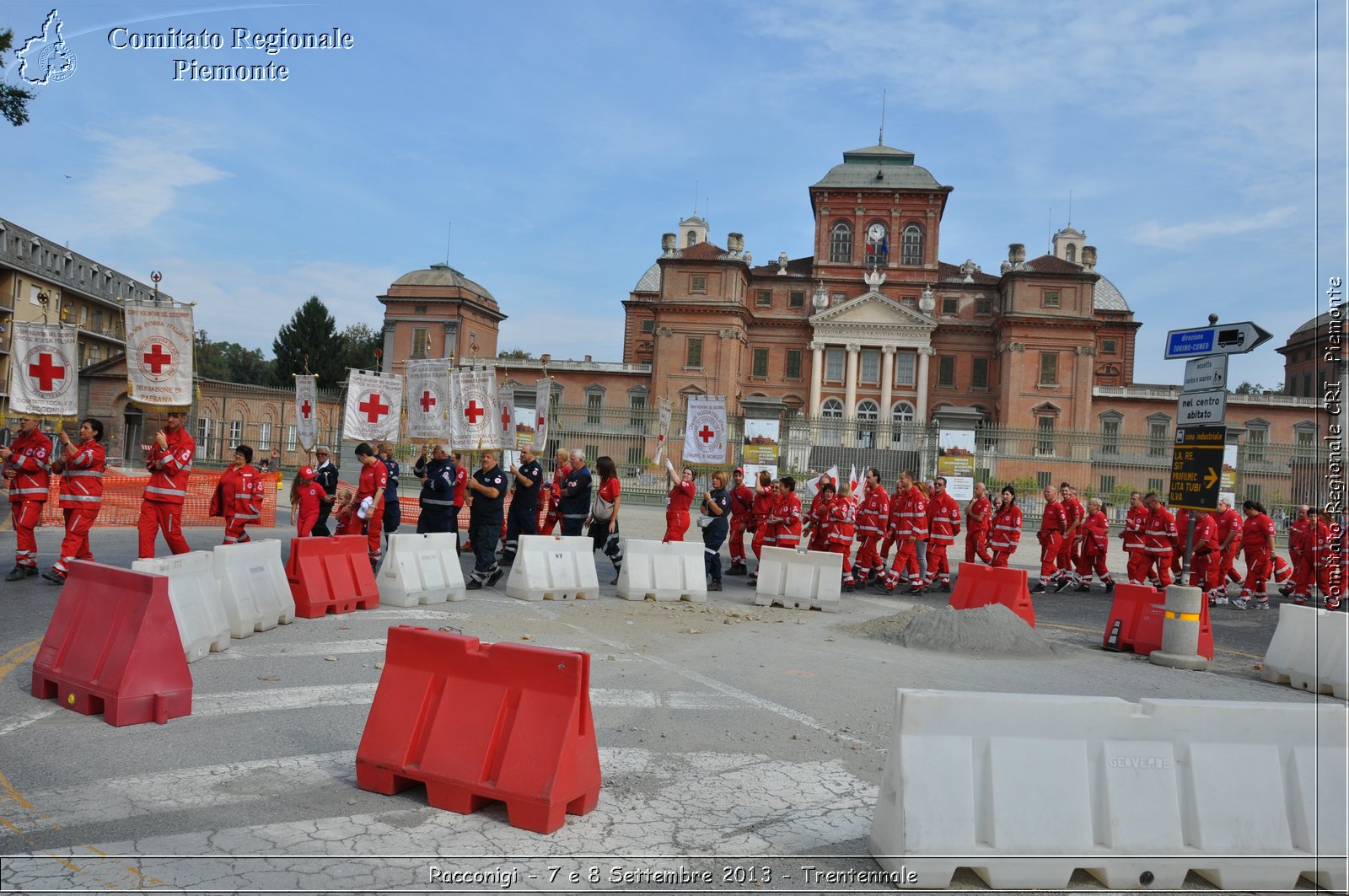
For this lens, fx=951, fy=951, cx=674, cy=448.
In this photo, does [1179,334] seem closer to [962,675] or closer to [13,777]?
[962,675]

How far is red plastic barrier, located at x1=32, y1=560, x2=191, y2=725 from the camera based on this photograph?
611cm

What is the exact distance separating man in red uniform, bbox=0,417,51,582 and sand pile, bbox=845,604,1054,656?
1002cm

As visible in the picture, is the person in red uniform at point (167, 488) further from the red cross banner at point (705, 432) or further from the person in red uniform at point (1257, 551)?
the person in red uniform at point (1257, 551)

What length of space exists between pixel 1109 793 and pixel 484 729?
300cm

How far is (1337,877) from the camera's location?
439cm

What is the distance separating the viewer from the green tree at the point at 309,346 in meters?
75.6

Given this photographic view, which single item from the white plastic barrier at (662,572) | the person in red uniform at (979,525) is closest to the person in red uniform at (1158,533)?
the person in red uniform at (979,525)

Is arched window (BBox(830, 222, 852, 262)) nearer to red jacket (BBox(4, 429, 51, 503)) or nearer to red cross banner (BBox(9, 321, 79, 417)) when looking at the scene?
red cross banner (BBox(9, 321, 79, 417))

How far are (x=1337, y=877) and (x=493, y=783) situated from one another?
3.99 metres

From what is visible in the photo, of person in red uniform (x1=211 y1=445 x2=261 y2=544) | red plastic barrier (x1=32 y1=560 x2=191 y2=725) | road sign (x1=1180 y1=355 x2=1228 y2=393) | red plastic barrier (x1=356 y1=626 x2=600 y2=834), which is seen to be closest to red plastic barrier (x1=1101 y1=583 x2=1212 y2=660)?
road sign (x1=1180 y1=355 x2=1228 y2=393)

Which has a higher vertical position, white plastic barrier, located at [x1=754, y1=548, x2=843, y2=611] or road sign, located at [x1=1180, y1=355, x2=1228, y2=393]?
road sign, located at [x1=1180, y1=355, x2=1228, y2=393]

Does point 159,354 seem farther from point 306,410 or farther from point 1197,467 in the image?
A: point 1197,467

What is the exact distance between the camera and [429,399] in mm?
16906

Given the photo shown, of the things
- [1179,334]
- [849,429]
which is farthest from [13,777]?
[849,429]
